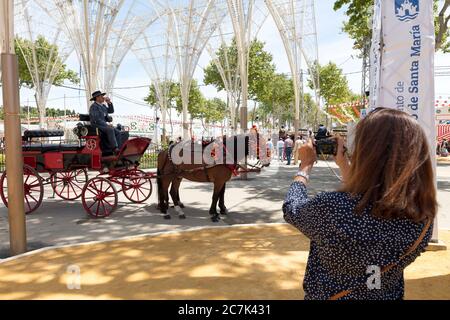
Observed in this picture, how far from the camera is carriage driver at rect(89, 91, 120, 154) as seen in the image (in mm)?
7930

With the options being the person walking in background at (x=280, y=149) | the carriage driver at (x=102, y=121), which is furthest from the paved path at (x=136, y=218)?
the person walking in background at (x=280, y=149)

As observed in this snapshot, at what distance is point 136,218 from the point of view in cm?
779

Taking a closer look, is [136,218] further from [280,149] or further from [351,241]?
[280,149]

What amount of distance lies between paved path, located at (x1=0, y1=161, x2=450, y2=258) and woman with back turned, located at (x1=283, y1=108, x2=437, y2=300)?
5461mm

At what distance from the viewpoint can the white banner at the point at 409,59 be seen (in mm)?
5164

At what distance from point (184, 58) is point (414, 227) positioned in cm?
2228

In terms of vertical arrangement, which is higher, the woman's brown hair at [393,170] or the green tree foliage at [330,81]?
the green tree foliage at [330,81]

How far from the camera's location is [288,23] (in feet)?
69.6

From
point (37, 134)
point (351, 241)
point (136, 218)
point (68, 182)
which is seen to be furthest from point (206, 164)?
point (351, 241)

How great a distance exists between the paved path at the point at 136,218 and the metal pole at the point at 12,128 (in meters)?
0.59

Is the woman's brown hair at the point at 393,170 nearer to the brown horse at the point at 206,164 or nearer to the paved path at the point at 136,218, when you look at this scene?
the paved path at the point at 136,218

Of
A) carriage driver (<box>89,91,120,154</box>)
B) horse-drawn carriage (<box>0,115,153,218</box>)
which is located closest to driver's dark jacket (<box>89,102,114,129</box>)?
carriage driver (<box>89,91,120,154</box>)

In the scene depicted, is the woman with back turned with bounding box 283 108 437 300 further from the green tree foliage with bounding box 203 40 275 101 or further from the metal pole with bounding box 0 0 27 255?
the green tree foliage with bounding box 203 40 275 101
